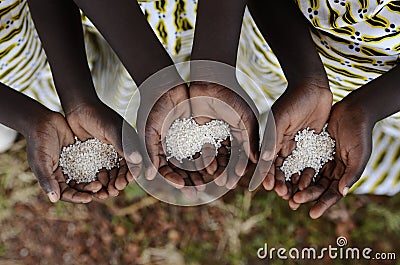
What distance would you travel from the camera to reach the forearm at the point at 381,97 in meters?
1.09

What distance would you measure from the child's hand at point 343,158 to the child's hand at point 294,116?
27 millimetres

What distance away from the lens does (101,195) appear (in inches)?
47.4

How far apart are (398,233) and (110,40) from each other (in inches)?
38.7

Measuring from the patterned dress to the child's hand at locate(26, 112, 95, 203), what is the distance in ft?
0.71

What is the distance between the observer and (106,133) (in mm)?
1143

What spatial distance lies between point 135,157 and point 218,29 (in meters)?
0.32

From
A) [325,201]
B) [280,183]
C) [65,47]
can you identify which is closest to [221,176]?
[280,183]

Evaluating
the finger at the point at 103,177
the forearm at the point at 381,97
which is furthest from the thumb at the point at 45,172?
the forearm at the point at 381,97

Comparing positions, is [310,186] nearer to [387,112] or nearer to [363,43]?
[387,112]

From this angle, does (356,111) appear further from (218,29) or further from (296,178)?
(218,29)

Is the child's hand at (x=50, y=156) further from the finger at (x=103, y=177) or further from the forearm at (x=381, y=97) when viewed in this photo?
the forearm at (x=381, y=97)

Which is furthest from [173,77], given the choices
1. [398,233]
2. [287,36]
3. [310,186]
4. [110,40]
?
[398,233]

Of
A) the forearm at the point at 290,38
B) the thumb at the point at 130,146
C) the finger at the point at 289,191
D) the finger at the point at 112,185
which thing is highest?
the forearm at the point at 290,38

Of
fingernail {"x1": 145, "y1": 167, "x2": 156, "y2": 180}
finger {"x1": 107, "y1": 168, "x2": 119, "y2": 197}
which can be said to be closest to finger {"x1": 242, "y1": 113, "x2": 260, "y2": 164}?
fingernail {"x1": 145, "y1": 167, "x2": 156, "y2": 180}
